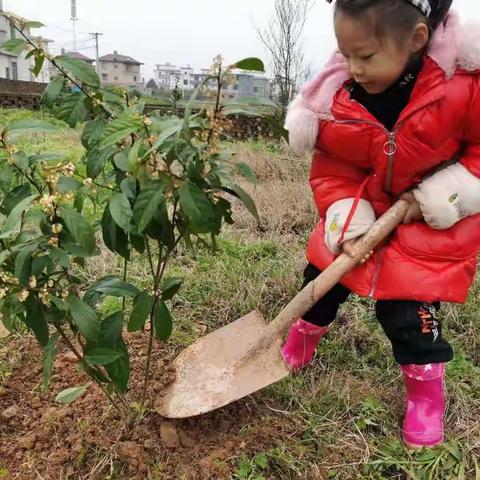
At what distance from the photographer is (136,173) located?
1.17 metres

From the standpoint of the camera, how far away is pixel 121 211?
118 centimetres

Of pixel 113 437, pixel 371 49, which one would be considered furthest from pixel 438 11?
pixel 113 437

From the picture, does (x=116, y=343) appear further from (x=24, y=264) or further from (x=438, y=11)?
(x=438, y=11)

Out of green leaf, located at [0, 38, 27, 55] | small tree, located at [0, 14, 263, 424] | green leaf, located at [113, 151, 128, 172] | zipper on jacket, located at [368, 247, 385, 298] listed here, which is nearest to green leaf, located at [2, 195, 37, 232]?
small tree, located at [0, 14, 263, 424]

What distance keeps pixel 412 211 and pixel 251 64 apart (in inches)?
30.9

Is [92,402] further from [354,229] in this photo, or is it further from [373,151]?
[373,151]

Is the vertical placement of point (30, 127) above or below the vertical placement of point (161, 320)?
above

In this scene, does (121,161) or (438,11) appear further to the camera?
(438,11)

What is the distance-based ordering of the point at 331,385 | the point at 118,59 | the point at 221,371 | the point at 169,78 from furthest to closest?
the point at 118,59 → the point at 169,78 → the point at 331,385 → the point at 221,371

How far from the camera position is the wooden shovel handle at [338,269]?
5.40ft

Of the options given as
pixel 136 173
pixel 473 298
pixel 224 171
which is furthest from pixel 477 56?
pixel 473 298

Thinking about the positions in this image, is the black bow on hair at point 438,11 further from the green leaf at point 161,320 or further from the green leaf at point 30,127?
the green leaf at point 161,320

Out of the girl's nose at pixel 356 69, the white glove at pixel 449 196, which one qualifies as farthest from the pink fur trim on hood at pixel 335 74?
the white glove at pixel 449 196

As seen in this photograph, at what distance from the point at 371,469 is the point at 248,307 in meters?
0.91
